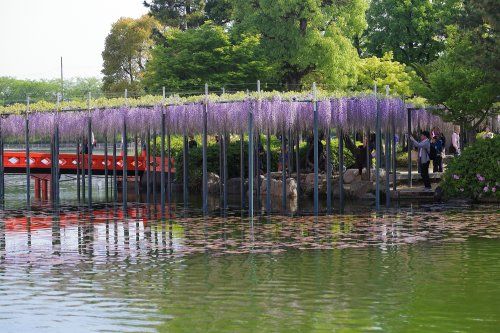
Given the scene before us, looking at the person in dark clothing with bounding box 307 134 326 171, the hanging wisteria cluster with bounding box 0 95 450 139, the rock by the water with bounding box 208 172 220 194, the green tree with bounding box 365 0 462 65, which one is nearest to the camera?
the hanging wisteria cluster with bounding box 0 95 450 139

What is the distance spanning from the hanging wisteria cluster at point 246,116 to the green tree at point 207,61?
51.0ft

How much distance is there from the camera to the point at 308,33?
47000 mm

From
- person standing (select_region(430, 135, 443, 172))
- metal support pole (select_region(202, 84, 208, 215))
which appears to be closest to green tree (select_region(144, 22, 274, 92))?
person standing (select_region(430, 135, 443, 172))

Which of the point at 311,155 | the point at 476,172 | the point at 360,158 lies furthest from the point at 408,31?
the point at 476,172

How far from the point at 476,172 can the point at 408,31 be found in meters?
30.8

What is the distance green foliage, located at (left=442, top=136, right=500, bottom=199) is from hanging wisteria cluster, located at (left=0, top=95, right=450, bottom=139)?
2797 mm

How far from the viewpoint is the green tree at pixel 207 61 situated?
5003 centimetres

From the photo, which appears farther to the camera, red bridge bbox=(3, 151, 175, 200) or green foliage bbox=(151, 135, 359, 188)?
green foliage bbox=(151, 135, 359, 188)

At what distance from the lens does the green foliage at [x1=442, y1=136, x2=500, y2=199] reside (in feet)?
98.7

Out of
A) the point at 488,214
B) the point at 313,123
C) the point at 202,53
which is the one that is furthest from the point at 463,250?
the point at 202,53

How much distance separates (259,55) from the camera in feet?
162

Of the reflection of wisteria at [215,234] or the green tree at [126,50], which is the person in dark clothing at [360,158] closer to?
the reflection of wisteria at [215,234]

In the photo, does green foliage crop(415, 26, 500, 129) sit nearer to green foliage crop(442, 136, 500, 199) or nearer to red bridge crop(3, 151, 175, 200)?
green foliage crop(442, 136, 500, 199)

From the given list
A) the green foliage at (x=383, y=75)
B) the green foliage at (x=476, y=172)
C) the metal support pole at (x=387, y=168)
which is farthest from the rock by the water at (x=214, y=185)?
the green foliage at (x=476, y=172)
